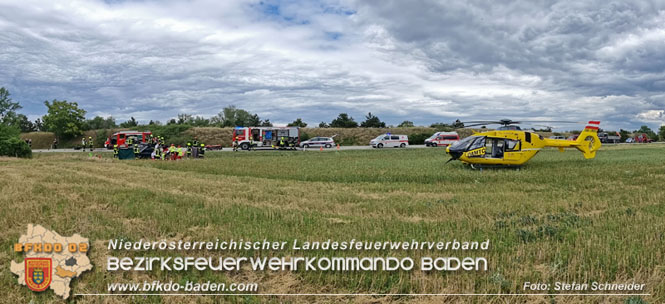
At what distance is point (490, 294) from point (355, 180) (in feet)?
43.1

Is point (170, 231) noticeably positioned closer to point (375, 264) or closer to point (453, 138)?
point (375, 264)

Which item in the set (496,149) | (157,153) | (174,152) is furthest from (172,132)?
(496,149)

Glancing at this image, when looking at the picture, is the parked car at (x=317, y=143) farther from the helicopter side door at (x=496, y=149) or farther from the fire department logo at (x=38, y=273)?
the fire department logo at (x=38, y=273)

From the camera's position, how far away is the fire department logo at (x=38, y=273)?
5500 mm

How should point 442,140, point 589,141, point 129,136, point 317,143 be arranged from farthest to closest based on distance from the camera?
1. point 442,140
2. point 317,143
3. point 129,136
4. point 589,141

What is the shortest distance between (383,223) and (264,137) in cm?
4105

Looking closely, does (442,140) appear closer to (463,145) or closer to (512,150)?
(512,150)

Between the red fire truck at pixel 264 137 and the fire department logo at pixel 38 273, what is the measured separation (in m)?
42.0

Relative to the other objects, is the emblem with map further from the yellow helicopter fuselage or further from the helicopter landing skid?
the helicopter landing skid

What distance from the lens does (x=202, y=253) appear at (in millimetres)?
6688

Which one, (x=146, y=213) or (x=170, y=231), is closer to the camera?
(x=170, y=231)

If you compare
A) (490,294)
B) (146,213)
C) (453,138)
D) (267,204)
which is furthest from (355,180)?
(453,138)

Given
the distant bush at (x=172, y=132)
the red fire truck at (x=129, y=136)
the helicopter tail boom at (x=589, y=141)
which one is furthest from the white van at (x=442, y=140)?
the distant bush at (x=172, y=132)

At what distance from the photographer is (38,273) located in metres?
5.65
